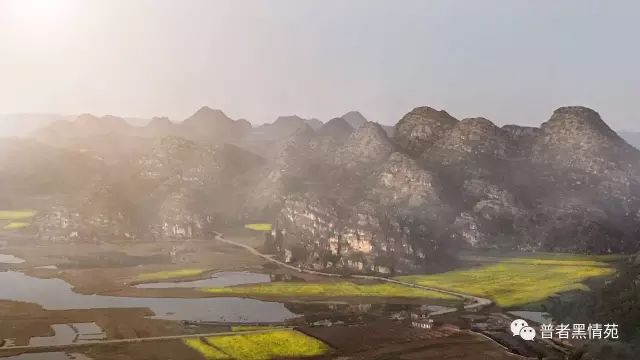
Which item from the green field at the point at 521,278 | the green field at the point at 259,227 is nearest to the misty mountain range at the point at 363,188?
the green field at the point at 259,227

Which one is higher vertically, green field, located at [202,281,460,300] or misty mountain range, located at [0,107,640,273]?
misty mountain range, located at [0,107,640,273]

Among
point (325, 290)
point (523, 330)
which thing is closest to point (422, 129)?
point (325, 290)

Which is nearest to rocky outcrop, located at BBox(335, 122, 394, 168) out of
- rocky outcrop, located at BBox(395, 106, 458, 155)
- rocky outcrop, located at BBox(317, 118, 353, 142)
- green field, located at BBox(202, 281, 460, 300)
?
rocky outcrop, located at BBox(395, 106, 458, 155)

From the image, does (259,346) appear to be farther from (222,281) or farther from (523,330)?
(222,281)

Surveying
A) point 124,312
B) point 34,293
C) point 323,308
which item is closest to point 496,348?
point 323,308

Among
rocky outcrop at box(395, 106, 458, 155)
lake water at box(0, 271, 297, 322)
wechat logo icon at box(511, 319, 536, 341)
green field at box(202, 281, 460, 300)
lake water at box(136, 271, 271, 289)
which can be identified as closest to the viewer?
wechat logo icon at box(511, 319, 536, 341)

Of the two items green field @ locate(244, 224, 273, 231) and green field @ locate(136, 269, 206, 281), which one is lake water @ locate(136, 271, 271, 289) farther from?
green field @ locate(244, 224, 273, 231)
